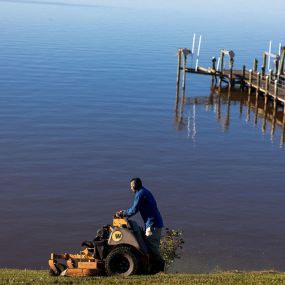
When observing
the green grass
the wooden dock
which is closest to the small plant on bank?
the green grass

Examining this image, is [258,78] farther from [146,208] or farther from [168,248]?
[146,208]

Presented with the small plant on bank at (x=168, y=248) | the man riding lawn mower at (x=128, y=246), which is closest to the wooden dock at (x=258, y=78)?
the small plant on bank at (x=168, y=248)

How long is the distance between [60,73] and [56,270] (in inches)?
1785

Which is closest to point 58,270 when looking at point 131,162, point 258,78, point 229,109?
point 131,162

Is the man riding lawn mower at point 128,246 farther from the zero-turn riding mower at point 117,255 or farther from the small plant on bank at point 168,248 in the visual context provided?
the small plant on bank at point 168,248

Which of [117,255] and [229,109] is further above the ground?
[117,255]

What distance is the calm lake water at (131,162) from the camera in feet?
72.5

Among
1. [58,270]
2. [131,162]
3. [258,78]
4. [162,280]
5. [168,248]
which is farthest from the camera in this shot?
[258,78]

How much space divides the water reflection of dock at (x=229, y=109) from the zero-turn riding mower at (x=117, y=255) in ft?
78.1

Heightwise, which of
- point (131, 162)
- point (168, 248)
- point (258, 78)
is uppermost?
point (258, 78)

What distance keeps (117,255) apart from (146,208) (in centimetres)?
105

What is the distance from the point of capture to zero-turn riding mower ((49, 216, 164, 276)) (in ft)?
44.2

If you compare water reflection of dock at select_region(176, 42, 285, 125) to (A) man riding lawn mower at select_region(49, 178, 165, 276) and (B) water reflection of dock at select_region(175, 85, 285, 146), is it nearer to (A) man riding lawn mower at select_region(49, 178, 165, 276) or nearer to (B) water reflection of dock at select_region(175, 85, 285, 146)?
(B) water reflection of dock at select_region(175, 85, 285, 146)

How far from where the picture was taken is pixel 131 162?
103 feet
